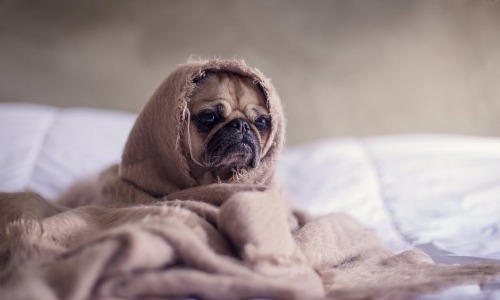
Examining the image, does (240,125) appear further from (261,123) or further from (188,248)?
(188,248)

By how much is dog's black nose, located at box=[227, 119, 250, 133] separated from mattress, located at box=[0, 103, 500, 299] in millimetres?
463

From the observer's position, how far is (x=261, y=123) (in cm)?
126

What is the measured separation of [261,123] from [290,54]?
120 cm

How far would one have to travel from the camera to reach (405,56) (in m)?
A: 2.36

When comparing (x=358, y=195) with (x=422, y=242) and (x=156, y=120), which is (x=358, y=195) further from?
(x=156, y=120)

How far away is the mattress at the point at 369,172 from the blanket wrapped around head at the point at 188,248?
0.91 feet

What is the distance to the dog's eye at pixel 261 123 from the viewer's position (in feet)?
4.10

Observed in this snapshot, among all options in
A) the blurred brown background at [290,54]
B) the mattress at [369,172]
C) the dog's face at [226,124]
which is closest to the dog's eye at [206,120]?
the dog's face at [226,124]

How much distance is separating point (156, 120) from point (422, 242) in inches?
28.0

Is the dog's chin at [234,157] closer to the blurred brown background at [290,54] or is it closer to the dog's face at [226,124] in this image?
the dog's face at [226,124]

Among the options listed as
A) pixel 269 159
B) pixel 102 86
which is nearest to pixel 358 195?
pixel 269 159

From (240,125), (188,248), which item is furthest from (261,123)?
(188,248)

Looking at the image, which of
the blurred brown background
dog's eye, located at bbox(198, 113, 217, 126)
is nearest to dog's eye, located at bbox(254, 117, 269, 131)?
dog's eye, located at bbox(198, 113, 217, 126)

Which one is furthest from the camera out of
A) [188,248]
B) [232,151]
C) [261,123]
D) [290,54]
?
[290,54]
